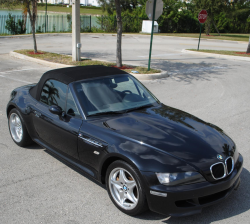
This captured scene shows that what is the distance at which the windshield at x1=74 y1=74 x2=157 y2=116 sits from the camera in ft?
14.4

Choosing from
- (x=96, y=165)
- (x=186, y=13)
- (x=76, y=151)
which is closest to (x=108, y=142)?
(x=96, y=165)

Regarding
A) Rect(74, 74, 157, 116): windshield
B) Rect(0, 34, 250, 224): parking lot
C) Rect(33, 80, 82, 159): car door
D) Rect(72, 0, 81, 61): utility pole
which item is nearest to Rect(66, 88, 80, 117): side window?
Rect(33, 80, 82, 159): car door

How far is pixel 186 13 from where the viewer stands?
42.8 m

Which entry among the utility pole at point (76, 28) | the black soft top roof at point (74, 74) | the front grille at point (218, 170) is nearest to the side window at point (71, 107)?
the black soft top roof at point (74, 74)

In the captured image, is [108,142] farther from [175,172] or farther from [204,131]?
[204,131]

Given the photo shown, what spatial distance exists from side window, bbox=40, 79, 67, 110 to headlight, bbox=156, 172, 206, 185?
2.03 meters

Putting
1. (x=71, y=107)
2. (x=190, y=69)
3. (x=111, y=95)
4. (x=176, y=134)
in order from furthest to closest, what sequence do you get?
(x=190, y=69) < (x=111, y=95) < (x=71, y=107) < (x=176, y=134)

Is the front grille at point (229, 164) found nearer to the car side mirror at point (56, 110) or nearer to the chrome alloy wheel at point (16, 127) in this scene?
the car side mirror at point (56, 110)

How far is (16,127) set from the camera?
5.59 m

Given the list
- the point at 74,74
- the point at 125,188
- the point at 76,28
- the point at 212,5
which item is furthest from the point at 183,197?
the point at 212,5

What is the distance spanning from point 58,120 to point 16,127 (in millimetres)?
1518

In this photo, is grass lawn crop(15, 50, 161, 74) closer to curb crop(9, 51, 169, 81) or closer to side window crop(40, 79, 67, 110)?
curb crop(9, 51, 169, 81)

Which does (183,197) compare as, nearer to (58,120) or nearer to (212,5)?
(58,120)

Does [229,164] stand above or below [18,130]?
above
